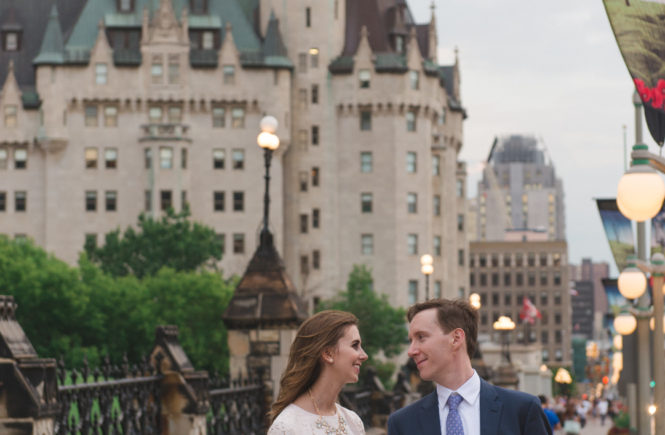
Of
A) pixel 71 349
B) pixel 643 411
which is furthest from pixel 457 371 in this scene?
pixel 71 349

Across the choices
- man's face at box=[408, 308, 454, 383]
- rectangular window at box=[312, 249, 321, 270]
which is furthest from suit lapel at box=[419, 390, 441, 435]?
rectangular window at box=[312, 249, 321, 270]

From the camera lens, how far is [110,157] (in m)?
105

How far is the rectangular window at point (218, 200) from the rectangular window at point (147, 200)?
206 inches

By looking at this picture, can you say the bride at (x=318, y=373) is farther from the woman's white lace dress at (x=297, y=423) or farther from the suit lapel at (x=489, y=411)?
the suit lapel at (x=489, y=411)

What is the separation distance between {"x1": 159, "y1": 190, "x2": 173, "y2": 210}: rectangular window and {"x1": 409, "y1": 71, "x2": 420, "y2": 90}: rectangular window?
21.7 meters

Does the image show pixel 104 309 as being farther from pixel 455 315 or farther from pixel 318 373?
pixel 455 315

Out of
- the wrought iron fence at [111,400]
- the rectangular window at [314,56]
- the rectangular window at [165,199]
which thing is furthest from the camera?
the rectangular window at [314,56]

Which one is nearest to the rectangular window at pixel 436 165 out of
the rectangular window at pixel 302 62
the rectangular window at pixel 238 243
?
the rectangular window at pixel 302 62

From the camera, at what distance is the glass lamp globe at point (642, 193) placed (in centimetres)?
1354

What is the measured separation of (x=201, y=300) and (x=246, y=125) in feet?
104

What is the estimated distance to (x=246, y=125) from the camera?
105875 millimetres

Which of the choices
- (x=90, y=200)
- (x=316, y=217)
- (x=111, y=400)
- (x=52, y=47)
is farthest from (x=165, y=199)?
(x=111, y=400)

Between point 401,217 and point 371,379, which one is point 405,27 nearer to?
point 401,217

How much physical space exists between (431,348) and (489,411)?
457 millimetres
